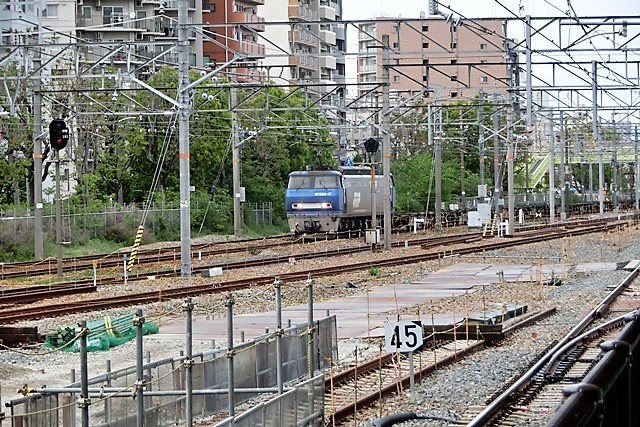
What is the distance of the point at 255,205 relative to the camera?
64938 mm

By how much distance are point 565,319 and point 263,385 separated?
923 cm

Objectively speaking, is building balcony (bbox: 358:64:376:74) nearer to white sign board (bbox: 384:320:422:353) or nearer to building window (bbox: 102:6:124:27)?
building window (bbox: 102:6:124:27)

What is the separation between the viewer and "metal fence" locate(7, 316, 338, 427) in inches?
462

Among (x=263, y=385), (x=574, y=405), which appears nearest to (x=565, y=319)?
(x=263, y=385)

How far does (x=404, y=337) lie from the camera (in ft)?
49.0

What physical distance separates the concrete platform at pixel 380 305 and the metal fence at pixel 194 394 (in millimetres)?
4261

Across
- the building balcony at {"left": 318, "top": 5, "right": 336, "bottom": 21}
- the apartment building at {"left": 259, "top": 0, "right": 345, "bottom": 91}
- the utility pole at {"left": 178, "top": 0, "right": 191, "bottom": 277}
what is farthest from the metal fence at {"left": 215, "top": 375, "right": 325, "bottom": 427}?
the building balcony at {"left": 318, "top": 5, "right": 336, "bottom": 21}

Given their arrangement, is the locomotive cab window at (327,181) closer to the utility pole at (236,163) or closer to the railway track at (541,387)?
the utility pole at (236,163)

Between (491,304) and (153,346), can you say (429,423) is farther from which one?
(491,304)

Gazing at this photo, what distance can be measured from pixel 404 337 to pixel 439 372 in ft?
8.25

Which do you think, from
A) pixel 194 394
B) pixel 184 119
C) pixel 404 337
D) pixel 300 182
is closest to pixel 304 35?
pixel 300 182

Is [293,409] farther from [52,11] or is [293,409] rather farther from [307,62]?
[307,62]

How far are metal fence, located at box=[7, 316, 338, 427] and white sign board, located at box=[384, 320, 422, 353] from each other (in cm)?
146

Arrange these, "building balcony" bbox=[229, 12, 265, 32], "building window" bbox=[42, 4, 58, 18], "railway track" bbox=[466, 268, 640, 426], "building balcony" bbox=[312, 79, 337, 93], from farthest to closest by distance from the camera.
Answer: "building balcony" bbox=[229, 12, 265, 32] → "building window" bbox=[42, 4, 58, 18] → "building balcony" bbox=[312, 79, 337, 93] → "railway track" bbox=[466, 268, 640, 426]
